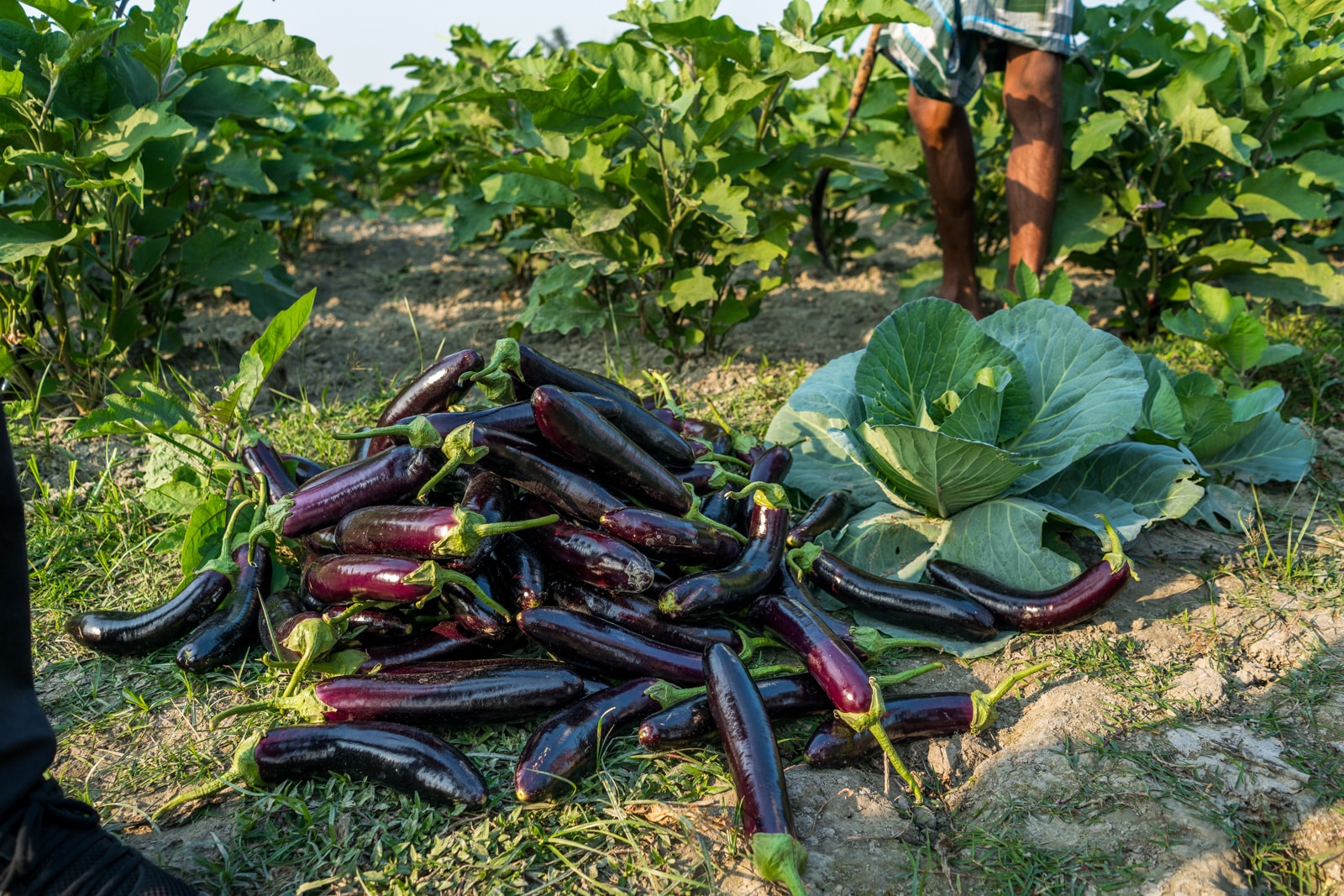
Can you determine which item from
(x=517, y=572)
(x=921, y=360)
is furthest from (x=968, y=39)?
(x=517, y=572)

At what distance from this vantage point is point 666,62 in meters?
4.22

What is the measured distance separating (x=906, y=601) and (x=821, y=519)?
45 centimetres

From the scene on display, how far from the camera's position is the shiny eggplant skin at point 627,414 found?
2869 millimetres

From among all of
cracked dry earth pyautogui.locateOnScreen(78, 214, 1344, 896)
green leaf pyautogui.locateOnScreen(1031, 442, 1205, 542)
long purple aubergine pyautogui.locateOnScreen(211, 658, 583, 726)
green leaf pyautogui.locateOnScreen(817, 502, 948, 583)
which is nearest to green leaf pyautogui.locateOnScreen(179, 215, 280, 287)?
long purple aubergine pyautogui.locateOnScreen(211, 658, 583, 726)

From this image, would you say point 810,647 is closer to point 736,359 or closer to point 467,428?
point 467,428

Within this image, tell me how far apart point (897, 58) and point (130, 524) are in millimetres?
4310

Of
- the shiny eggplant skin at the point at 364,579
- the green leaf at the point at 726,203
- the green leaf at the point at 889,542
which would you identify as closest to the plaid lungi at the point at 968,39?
the green leaf at the point at 726,203

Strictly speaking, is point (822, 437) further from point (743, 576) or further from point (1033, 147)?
point (1033, 147)

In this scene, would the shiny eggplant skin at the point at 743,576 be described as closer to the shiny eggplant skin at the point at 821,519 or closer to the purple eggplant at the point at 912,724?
the shiny eggplant skin at the point at 821,519

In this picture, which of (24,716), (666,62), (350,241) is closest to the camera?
(24,716)

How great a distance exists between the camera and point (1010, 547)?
9.38 feet

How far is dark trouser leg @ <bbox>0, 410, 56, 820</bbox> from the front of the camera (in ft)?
5.45

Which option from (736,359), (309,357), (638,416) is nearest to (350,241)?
(309,357)

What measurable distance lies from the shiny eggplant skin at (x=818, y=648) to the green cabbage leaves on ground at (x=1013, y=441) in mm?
572
